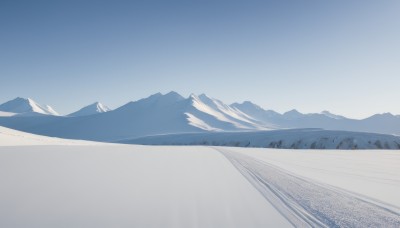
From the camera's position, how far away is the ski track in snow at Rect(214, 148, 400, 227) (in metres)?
7.12

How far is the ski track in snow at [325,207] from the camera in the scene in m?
7.12

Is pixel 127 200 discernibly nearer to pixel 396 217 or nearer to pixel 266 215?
pixel 266 215

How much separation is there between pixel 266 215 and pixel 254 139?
414 feet

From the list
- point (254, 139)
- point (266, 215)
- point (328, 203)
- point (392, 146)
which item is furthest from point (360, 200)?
point (254, 139)

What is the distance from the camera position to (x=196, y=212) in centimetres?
795

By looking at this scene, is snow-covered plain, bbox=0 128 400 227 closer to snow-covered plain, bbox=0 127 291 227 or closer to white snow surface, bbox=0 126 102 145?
snow-covered plain, bbox=0 127 291 227

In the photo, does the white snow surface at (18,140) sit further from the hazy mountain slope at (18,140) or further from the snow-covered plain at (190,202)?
the snow-covered plain at (190,202)

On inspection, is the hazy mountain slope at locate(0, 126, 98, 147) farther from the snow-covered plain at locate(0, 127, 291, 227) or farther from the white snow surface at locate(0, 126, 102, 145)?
the snow-covered plain at locate(0, 127, 291, 227)

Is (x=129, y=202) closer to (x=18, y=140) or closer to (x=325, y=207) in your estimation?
(x=325, y=207)

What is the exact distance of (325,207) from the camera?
8469 millimetres

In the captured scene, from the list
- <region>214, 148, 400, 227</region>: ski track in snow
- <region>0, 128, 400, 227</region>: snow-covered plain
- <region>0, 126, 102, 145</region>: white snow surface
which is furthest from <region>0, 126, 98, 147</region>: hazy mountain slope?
<region>214, 148, 400, 227</region>: ski track in snow

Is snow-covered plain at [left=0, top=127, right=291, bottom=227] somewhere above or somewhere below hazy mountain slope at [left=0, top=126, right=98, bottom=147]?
below

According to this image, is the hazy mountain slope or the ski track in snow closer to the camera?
the ski track in snow

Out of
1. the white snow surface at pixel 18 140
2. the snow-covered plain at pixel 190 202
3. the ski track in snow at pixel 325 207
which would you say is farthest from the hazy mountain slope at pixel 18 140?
the ski track in snow at pixel 325 207
